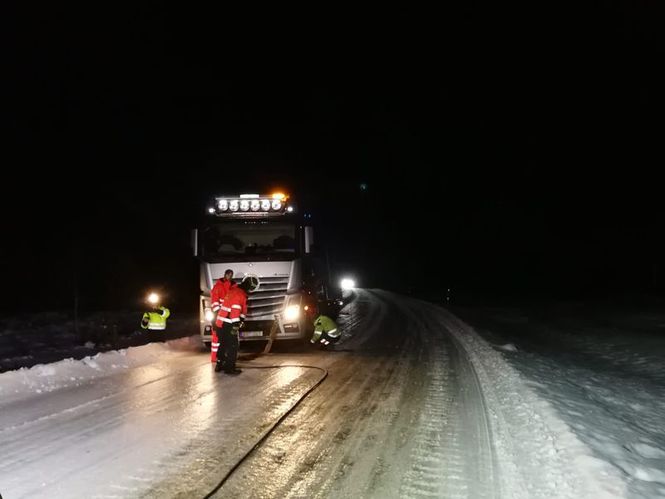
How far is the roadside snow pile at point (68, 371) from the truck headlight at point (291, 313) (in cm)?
264

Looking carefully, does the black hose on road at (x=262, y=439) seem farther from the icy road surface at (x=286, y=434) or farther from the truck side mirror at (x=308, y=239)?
the truck side mirror at (x=308, y=239)

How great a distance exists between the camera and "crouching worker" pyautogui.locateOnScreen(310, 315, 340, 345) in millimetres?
13273

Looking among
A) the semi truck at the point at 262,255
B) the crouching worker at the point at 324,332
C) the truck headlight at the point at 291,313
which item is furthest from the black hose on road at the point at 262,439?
the crouching worker at the point at 324,332

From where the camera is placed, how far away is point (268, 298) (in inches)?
499

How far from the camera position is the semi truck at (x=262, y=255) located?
496 inches

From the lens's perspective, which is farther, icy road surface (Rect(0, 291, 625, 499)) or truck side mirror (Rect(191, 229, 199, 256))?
truck side mirror (Rect(191, 229, 199, 256))

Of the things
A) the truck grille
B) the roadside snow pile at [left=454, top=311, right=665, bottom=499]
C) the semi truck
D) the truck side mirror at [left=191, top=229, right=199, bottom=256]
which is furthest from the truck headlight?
the roadside snow pile at [left=454, top=311, right=665, bottom=499]

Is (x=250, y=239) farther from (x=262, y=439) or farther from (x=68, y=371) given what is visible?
(x=262, y=439)

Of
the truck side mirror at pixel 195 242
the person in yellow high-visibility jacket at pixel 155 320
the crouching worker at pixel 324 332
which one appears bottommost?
the crouching worker at pixel 324 332

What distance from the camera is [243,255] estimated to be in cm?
1269

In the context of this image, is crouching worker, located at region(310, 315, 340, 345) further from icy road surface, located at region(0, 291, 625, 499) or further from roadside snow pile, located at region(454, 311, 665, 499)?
roadside snow pile, located at region(454, 311, 665, 499)

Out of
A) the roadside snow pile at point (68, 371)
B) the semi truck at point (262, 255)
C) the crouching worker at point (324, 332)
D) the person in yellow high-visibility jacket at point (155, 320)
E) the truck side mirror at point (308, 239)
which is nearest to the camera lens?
the roadside snow pile at point (68, 371)

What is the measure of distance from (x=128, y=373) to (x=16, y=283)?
29742mm

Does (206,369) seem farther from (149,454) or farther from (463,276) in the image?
(463,276)
